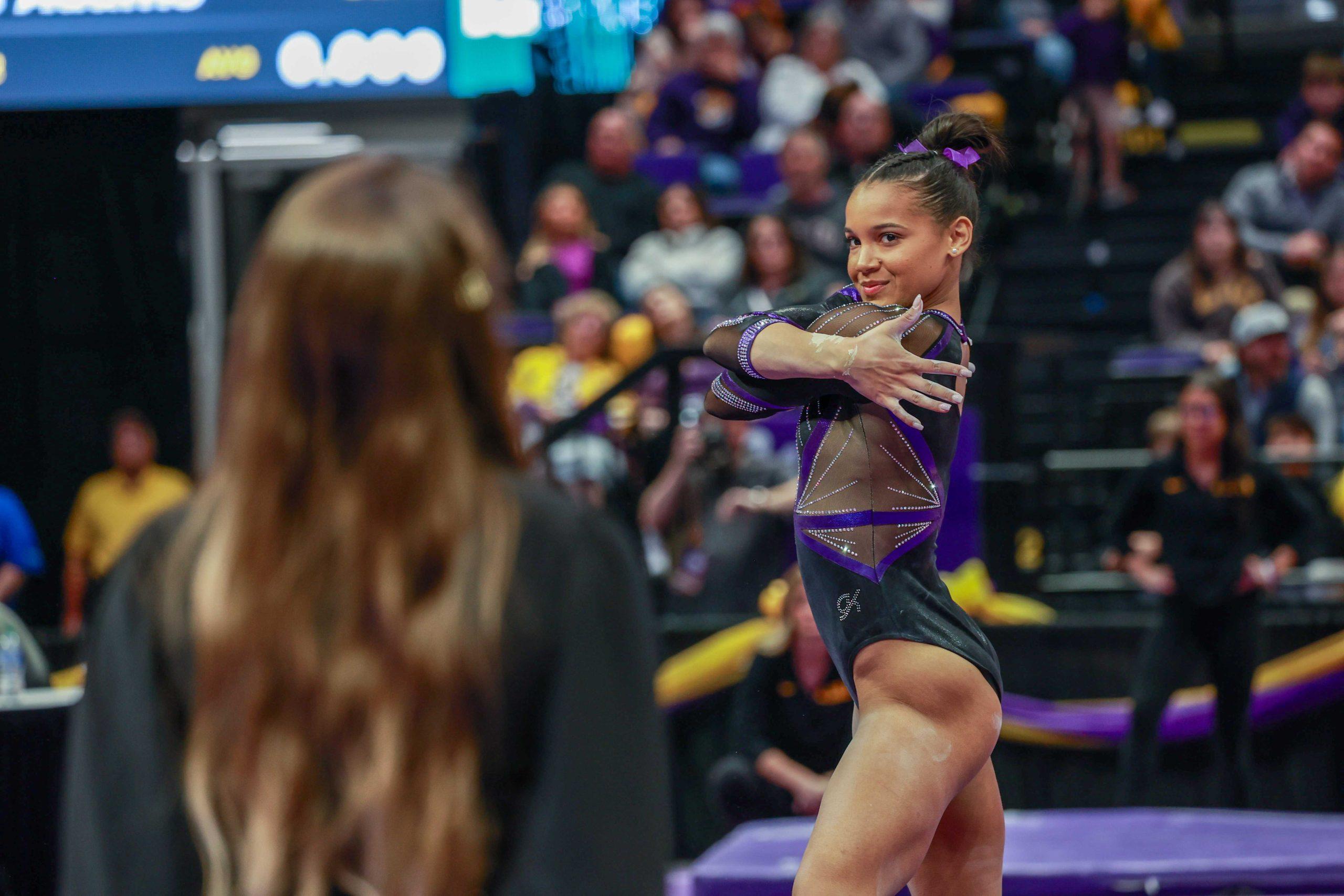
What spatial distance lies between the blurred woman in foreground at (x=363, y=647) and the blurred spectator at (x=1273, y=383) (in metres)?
6.67

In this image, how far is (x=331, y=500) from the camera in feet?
4.60

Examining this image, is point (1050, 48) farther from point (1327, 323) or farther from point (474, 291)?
point (474, 291)

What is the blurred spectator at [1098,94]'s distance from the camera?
10.5 metres

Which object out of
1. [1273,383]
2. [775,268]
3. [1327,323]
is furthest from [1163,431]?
[775,268]

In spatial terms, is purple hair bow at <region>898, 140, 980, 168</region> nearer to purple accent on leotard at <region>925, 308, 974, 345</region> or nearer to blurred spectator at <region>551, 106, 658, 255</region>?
purple accent on leotard at <region>925, 308, 974, 345</region>

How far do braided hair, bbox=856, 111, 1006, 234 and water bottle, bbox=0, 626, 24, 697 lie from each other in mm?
3684

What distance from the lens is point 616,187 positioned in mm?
9375

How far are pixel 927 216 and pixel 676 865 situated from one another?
14.1ft

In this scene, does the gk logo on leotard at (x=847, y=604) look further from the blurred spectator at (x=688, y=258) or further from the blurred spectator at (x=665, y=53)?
the blurred spectator at (x=665, y=53)

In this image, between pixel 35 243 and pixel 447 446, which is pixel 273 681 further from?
pixel 35 243

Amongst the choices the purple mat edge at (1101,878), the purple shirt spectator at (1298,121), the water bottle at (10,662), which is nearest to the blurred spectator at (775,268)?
the purple mat edge at (1101,878)

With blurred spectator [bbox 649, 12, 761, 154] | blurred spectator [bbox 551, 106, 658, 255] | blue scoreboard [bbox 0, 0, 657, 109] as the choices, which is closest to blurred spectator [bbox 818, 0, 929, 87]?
blurred spectator [bbox 649, 12, 761, 154]

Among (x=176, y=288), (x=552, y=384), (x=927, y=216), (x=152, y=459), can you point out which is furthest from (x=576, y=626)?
(x=176, y=288)

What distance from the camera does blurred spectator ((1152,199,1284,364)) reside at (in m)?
8.41
